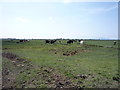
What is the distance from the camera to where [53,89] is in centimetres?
1314

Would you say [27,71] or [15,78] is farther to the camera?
[27,71]

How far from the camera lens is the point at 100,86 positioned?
13516mm

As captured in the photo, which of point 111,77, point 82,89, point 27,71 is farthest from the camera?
point 27,71

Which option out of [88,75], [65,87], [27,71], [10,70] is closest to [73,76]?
[88,75]

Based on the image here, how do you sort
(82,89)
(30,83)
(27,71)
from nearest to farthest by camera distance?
1. (82,89)
2. (30,83)
3. (27,71)

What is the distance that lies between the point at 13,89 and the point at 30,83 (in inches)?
56.9

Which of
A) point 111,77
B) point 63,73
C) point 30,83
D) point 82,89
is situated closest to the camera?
point 82,89

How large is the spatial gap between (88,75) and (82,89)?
3.36 m

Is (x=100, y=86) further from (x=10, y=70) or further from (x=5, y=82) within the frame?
(x=10, y=70)

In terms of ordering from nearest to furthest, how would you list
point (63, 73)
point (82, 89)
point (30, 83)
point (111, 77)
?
1. point (82, 89)
2. point (30, 83)
3. point (111, 77)
4. point (63, 73)

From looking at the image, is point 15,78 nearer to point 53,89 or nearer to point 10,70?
point 10,70

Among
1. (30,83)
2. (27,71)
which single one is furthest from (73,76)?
(27,71)

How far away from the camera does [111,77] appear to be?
15.5 meters

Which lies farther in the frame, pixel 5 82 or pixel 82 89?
pixel 5 82
